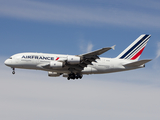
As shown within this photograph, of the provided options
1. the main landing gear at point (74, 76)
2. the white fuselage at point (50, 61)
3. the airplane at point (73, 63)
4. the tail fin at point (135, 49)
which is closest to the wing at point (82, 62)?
the airplane at point (73, 63)

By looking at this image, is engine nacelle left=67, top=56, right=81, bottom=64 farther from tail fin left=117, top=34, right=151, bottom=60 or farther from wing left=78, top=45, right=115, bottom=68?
tail fin left=117, top=34, right=151, bottom=60

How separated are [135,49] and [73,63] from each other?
14669 millimetres

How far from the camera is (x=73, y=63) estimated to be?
131ft

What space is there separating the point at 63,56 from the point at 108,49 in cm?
877

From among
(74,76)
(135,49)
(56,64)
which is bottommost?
(74,76)

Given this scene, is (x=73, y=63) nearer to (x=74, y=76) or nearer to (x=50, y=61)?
(x=50, y=61)

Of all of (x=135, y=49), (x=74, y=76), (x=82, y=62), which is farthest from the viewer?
(x=135, y=49)

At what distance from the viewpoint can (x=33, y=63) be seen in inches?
1629

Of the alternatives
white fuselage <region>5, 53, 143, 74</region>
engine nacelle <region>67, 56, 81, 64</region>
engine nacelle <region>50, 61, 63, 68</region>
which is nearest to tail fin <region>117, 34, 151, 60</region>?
white fuselage <region>5, 53, 143, 74</region>

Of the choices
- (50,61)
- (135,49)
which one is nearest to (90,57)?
(50,61)

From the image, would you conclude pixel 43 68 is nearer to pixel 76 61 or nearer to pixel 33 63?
pixel 33 63

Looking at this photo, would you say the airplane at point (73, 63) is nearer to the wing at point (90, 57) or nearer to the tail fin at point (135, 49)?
the wing at point (90, 57)

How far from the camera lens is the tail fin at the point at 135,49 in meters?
47.4

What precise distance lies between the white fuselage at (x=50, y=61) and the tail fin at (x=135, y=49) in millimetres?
2704
